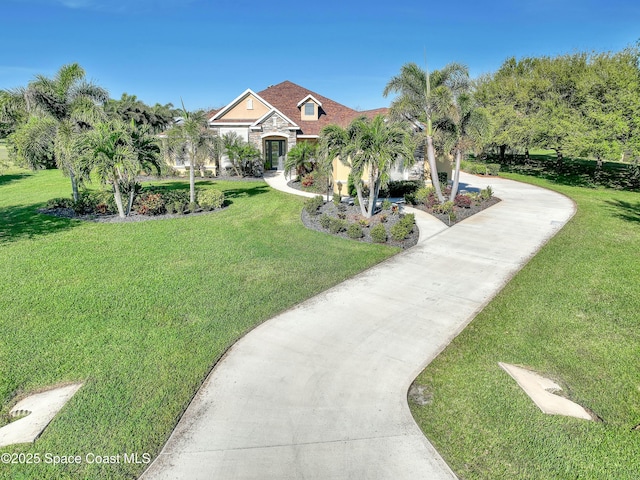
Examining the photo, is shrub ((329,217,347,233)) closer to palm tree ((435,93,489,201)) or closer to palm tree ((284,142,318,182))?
palm tree ((435,93,489,201))

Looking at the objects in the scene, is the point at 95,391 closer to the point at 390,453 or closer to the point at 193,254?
the point at 390,453

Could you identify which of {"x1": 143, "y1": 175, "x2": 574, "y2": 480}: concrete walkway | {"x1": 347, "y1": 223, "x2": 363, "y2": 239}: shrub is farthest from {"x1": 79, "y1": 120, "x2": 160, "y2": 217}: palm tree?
{"x1": 143, "y1": 175, "x2": 574, "y2": 480}: concrete walkway

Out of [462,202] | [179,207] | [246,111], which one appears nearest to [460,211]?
[462,202]

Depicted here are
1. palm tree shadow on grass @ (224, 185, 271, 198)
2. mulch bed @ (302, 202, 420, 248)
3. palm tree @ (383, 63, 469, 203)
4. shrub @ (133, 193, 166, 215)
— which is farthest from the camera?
palm tree shadow on grass @ (224, 185, 271, 198)

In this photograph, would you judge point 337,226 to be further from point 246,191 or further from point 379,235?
point 246,191

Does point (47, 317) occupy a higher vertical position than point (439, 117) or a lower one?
lower

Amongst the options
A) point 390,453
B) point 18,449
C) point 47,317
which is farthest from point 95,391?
point 390,453

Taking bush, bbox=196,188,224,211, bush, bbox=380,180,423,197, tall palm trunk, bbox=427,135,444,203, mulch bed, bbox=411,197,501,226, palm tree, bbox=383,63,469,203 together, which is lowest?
mulch bed, bbox=411,197,501,226
